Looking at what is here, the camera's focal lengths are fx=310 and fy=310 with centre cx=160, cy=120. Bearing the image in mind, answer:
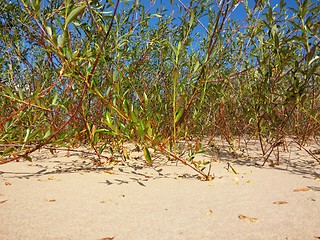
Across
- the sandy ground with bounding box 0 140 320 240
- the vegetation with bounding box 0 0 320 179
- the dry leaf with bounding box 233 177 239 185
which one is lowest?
the sandy ground with bounding box 0 140 320 240

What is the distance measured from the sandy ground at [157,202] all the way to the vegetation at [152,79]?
0.17 m

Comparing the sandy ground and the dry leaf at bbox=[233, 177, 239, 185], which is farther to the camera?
the dry leaf at bbox=[233, 177, 239, 185]

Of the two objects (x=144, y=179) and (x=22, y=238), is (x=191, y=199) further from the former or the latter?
(x=22, y=238)

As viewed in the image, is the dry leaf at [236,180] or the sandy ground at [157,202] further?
the dry leaf at [236,180]

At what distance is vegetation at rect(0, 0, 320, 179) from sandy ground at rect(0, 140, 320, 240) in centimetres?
17

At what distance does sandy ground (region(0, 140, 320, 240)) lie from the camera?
1.11 m

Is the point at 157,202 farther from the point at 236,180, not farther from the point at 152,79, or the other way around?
the point at 152,79

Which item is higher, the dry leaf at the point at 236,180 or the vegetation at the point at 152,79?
the vegetation at the point at 152,79

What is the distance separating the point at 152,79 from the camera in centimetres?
327

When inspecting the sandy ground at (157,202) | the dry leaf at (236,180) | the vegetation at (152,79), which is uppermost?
the vegetation at (152,79)

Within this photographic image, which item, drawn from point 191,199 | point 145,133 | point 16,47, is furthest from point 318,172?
point 16,47

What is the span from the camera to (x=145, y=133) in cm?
154

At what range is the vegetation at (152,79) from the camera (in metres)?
1.67

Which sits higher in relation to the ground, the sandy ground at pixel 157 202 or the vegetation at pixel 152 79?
the vegetation at pixel 152 79
